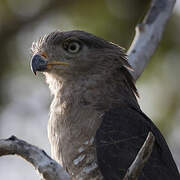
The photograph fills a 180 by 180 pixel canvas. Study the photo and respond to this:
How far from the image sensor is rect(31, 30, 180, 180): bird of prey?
23.9 ft

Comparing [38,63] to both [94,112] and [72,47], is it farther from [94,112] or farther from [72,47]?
[94,112]

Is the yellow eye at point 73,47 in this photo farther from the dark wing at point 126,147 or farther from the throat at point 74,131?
the dark wing at point 126,147

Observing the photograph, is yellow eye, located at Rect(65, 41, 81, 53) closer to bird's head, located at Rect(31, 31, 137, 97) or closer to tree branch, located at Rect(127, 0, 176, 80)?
bird's head, located at Rect(31, 31, 137, 97)

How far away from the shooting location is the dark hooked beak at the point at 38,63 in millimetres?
8070

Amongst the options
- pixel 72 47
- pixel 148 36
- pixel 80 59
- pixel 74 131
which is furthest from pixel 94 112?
pixel 148 36

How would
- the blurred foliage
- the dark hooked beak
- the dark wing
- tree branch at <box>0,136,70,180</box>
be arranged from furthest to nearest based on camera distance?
the blurred foliage → the dark hooked beak → the dark wing → tree branch at <box>0,136,70,180</box>

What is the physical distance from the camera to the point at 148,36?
8.57 metres

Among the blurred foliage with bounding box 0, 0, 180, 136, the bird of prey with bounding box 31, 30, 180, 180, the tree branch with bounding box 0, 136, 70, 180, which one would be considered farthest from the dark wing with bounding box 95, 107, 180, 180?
the blurred foliage with bounding box 0, 0, 180, 136

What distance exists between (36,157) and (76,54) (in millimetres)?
2383

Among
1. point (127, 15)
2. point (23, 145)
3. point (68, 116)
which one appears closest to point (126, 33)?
point (127, 15)

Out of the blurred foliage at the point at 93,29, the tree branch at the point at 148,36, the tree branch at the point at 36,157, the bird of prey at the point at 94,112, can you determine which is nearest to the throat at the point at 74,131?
the bird of prey at the point at 94,112

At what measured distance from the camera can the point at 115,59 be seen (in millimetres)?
8391

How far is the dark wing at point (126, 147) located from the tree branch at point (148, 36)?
771mm

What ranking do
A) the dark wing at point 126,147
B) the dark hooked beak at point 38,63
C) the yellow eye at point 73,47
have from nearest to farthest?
the dark wing at point 126,147, the dark hooked beak at point 38,63, the yellow eye at point 73,47
